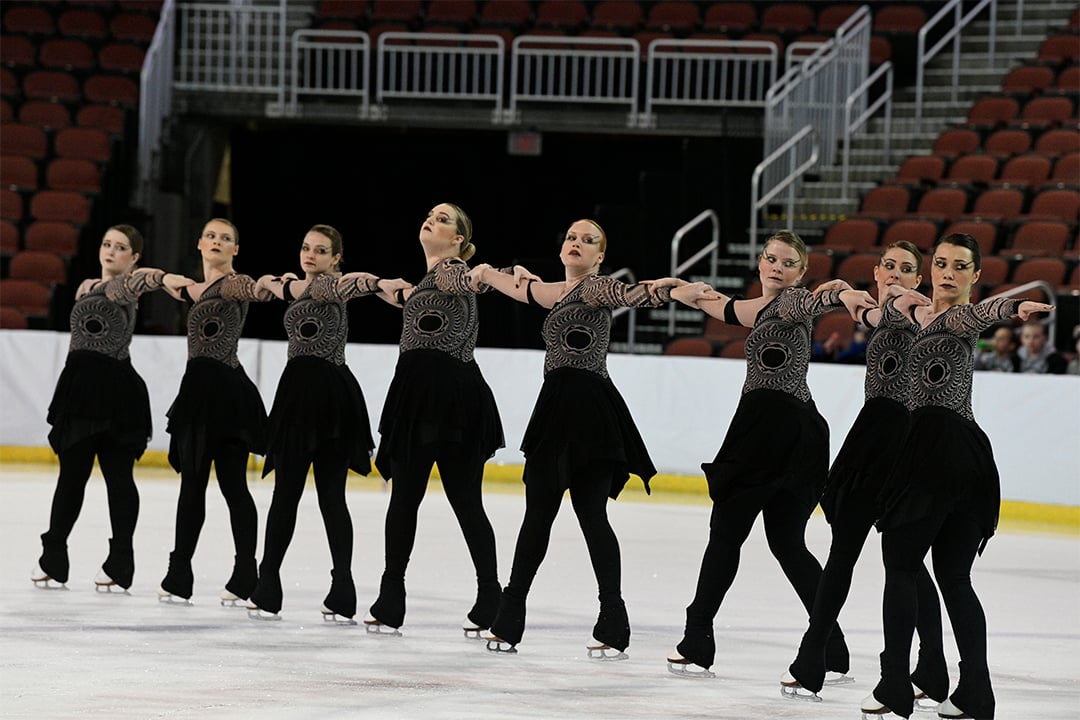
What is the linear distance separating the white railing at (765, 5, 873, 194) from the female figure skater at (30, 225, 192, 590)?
8.90 metres

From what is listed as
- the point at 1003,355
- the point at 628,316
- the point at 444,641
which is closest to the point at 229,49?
the point at 628,316

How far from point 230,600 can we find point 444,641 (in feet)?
3.58

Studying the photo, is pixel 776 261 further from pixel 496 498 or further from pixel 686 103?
pixel 686 103

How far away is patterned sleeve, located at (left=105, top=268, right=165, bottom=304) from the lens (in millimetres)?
6871

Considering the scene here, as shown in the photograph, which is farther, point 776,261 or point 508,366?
point 508,366

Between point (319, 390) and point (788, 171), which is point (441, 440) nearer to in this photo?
point (319, 390)

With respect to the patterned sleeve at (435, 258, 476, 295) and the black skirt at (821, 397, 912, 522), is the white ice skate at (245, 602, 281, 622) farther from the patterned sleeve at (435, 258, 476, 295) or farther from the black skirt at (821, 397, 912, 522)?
the black skirt at (821, 397, 912, 522)

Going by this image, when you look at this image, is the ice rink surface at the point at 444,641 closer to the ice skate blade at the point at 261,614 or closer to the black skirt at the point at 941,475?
the ice skate blade at the point at 261,614

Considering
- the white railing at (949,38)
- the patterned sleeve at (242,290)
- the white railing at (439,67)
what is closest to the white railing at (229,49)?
the white railing at (439,67)

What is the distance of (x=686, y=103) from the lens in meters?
15.8

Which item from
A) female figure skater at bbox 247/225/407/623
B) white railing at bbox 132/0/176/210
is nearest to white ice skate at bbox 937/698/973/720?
female figure skater at bbox 247/225/407/623

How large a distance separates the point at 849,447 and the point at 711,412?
6.56m

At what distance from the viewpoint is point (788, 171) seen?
1552 centimetres

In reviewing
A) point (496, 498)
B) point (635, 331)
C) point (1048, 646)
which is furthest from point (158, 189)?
point (1048, 646)
